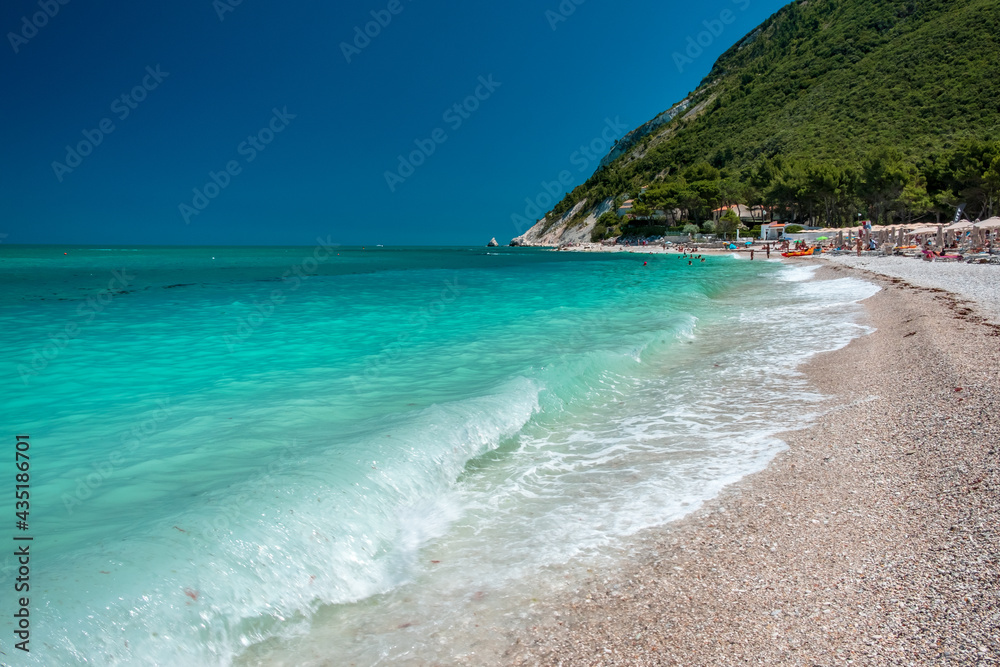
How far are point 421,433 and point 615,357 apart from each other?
18.3 feet

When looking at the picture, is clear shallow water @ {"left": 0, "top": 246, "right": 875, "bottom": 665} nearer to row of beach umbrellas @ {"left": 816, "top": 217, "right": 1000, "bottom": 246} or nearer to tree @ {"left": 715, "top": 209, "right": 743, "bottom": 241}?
row of beach umbrellas @ {"left": 816, "top": 217, "right": 1000, "bottom": 246}

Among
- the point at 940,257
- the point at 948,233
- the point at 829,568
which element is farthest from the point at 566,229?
the point at 829,568

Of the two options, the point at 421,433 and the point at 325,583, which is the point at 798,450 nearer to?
the point at 421,433

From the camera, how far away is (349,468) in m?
5.41

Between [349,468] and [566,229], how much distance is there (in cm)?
15317

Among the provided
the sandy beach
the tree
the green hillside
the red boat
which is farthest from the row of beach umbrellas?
the tree

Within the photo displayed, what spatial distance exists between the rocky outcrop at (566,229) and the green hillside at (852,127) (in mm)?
5583

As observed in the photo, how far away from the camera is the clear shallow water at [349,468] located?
3432 mm

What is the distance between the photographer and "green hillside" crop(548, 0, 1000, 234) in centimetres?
6550

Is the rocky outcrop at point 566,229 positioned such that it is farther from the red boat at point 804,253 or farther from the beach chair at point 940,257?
the beach chair at point 940,257

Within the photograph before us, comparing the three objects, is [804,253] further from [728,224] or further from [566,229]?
[566,229]

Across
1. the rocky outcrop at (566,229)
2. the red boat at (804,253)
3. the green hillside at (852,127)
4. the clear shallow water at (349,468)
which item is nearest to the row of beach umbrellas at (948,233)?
the red boat at (804,253)

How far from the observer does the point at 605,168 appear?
16262 cm

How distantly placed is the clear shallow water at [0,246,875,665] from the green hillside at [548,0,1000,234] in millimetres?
66738
